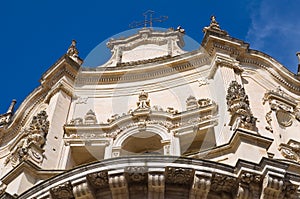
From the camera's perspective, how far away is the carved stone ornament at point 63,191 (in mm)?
12312

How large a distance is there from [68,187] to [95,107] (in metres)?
7.19

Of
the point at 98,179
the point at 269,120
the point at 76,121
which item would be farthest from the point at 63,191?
the point at 269,120

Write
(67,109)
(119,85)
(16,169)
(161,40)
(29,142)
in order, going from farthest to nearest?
1. (161,40)
2. (119,85)
3. (67,109)
4. (29,142)
5. (16,169)

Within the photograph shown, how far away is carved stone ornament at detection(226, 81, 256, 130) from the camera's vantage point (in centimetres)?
1446

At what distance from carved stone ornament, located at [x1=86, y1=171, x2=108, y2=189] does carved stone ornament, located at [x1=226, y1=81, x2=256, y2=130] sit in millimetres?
3974

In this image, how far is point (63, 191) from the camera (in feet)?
40.4

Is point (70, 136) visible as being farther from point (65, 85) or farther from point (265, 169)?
point (265, 169)

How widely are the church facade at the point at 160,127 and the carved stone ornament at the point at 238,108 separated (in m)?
0.04

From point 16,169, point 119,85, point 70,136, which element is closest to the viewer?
point 16,169

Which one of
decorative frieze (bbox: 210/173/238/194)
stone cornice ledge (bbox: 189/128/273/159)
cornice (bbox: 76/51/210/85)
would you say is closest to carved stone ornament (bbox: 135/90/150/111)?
cornice (bbox: 76/51/210/85)

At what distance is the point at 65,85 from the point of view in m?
19.4

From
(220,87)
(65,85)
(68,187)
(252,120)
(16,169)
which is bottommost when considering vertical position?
(68,187)

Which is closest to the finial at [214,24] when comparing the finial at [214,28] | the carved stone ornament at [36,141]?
the finial at [214,28]

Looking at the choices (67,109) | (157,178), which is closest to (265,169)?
(157,178)
